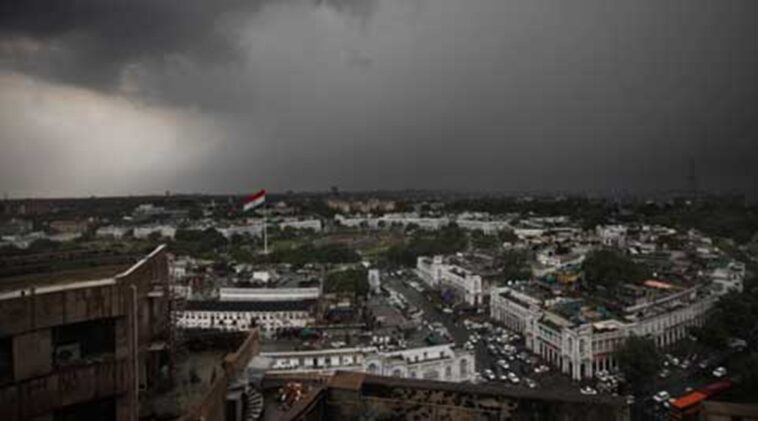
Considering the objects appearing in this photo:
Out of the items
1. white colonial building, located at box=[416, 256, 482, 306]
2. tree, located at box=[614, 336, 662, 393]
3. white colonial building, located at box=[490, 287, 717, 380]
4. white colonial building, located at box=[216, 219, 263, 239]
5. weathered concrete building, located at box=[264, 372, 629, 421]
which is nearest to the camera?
weathered concrete building, located at box=[264, 372, 629, 421]

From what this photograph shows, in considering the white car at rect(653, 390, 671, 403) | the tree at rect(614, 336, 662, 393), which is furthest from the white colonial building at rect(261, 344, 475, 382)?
the white car at rect(653, 390, 671, 403)

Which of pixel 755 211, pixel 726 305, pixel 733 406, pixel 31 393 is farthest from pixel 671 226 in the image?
pixel 31 393

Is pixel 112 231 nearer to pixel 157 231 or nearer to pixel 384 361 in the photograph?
pixel 157 231

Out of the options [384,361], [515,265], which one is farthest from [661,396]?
[515,265]

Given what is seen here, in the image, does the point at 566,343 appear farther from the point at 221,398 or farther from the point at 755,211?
the point at 755,211

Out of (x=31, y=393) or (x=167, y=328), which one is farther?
(x=167, y=328)

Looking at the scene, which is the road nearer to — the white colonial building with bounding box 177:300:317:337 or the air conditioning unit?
the white colonial building with bounding box 177:300:317:337
